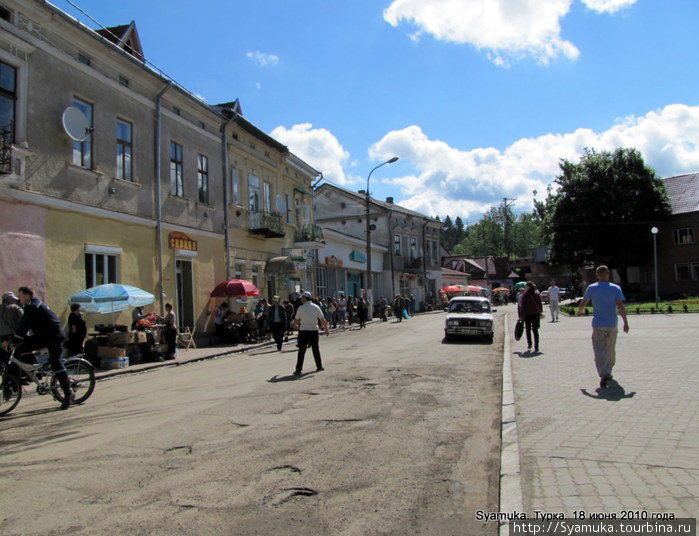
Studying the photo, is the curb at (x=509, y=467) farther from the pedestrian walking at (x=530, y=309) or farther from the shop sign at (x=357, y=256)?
the shop sign at (x=357, y=256)

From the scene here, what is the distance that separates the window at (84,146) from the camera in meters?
14.5

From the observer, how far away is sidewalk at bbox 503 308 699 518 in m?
3.73

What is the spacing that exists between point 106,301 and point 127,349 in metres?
1.53

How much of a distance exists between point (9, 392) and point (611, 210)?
1751 inches

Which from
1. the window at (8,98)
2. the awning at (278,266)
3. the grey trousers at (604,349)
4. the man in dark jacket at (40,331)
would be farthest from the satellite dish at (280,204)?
the grey trousers at (604,349)

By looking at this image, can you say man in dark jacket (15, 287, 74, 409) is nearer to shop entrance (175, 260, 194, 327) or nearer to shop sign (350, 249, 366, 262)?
shop entrance (175, 260, 194, 327)

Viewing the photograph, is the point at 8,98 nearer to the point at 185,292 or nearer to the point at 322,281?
the point at 185,292

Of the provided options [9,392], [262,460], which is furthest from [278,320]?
[262,460]

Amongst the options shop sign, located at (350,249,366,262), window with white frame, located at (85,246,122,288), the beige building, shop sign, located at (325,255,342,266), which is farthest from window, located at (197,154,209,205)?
shop sign, located at (350,249,366,262)

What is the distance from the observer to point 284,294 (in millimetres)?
27562

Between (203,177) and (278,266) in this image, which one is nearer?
(203,177)

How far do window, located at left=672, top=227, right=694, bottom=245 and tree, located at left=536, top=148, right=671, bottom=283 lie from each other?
1780 mm

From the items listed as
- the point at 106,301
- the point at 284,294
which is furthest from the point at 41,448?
the point at 284,294

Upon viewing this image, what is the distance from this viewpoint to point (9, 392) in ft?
25.3
